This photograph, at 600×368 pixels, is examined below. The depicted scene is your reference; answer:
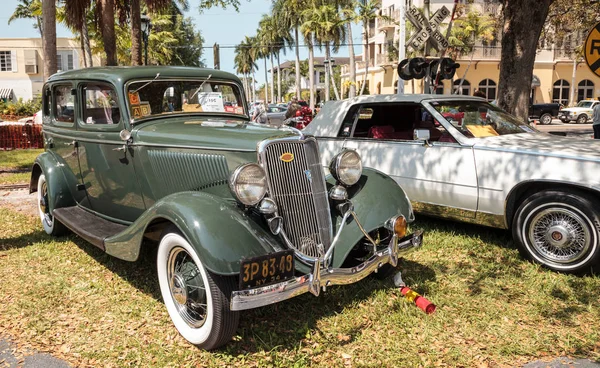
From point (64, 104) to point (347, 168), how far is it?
3.46 meters

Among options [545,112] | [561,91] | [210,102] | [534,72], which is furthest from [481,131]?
[561,91]

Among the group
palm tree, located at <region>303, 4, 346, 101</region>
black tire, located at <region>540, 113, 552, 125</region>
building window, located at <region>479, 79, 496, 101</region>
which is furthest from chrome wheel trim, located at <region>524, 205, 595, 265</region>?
building window, located at <region>479, 79, 496, 101</region>

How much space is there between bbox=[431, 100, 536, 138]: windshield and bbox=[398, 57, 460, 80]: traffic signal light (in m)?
3.82

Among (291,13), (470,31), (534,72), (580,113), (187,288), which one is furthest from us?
(291,13)

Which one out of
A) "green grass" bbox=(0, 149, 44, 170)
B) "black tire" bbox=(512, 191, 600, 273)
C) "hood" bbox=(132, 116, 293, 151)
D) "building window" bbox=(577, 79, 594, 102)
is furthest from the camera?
"building window" bbox=(577, 79, 594, 102)

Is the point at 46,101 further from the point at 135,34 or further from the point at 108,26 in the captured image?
the point at 135,34

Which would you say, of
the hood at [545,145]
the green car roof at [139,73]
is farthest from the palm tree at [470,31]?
the green car roof at [139,73]

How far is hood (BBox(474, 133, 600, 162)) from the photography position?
4.34 meters

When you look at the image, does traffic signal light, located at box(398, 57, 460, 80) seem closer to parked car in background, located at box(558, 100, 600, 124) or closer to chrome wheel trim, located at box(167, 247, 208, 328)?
chrome wheel trim, located at box(167, 247, 208, 328)

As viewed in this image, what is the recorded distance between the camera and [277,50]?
55312 millimetres

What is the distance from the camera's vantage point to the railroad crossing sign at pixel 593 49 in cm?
497

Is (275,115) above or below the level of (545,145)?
above

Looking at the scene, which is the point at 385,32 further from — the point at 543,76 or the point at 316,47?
the point at 543,76

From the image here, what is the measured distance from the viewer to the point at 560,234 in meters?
4.29
